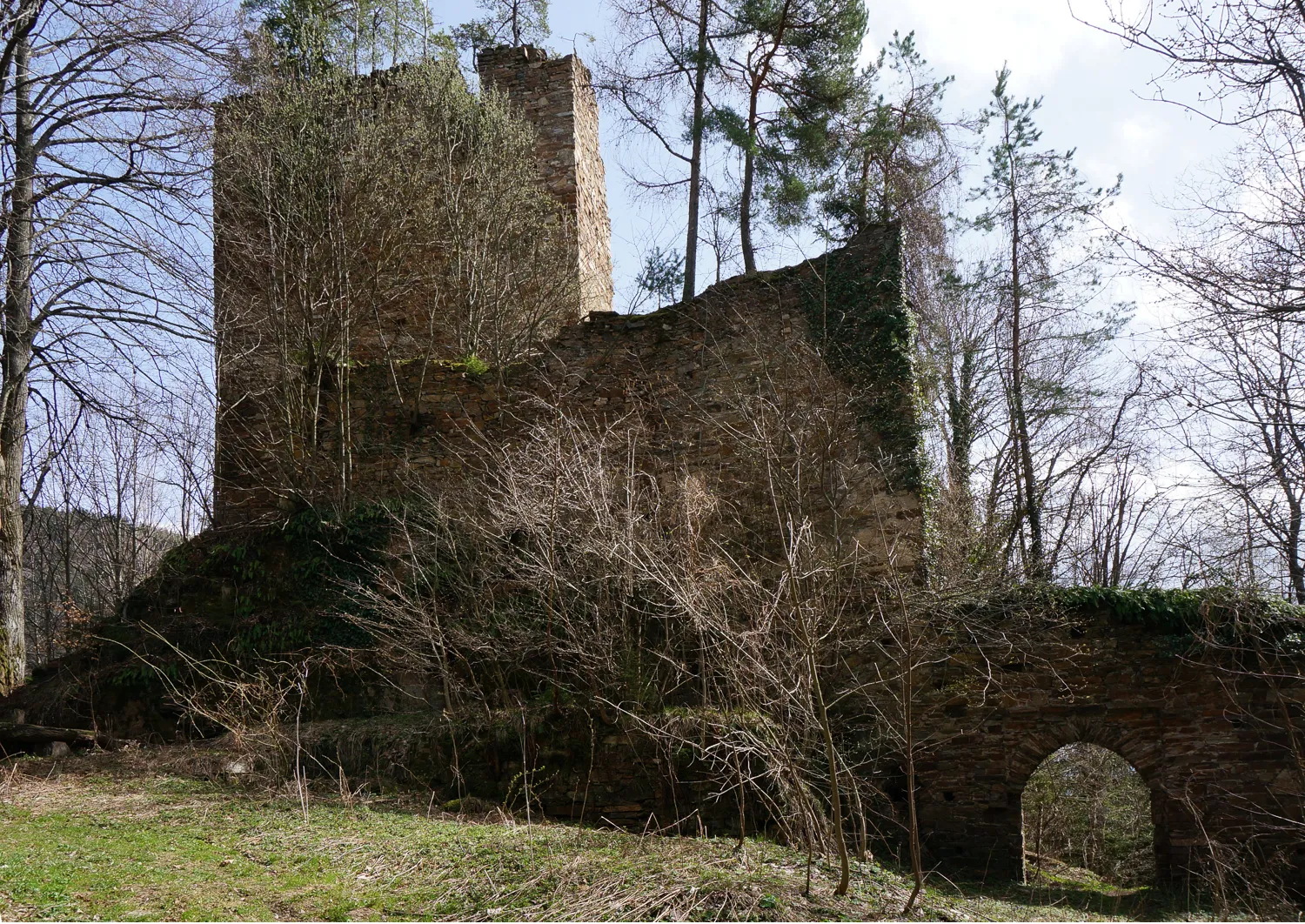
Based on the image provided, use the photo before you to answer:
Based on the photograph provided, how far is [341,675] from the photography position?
9.61 meters

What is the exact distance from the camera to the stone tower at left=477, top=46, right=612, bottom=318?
14.9m

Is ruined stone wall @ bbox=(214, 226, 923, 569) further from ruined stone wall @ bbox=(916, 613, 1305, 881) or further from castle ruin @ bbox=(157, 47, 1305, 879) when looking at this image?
ruined stone wall @ bbox=(916, 613, 1305, 881)

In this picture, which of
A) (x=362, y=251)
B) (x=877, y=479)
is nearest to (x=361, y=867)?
(x=877, y=479)

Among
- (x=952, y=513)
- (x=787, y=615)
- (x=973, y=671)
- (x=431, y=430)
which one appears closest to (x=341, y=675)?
(x=431, y=430)

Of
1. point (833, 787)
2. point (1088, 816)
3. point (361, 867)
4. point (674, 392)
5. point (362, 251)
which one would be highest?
point (362, 251)

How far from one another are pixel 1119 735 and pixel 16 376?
37.9 ft

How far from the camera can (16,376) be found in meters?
10.1

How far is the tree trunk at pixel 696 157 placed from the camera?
1498cm

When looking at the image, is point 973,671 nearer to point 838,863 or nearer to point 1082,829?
point 838,863

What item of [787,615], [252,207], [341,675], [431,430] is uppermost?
[252,207]

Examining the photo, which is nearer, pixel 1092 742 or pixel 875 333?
pixel 1092 742

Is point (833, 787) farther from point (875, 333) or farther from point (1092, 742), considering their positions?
point (875, 333)

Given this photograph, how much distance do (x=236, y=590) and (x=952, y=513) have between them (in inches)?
324

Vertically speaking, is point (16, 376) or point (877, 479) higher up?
point (16, 376)
